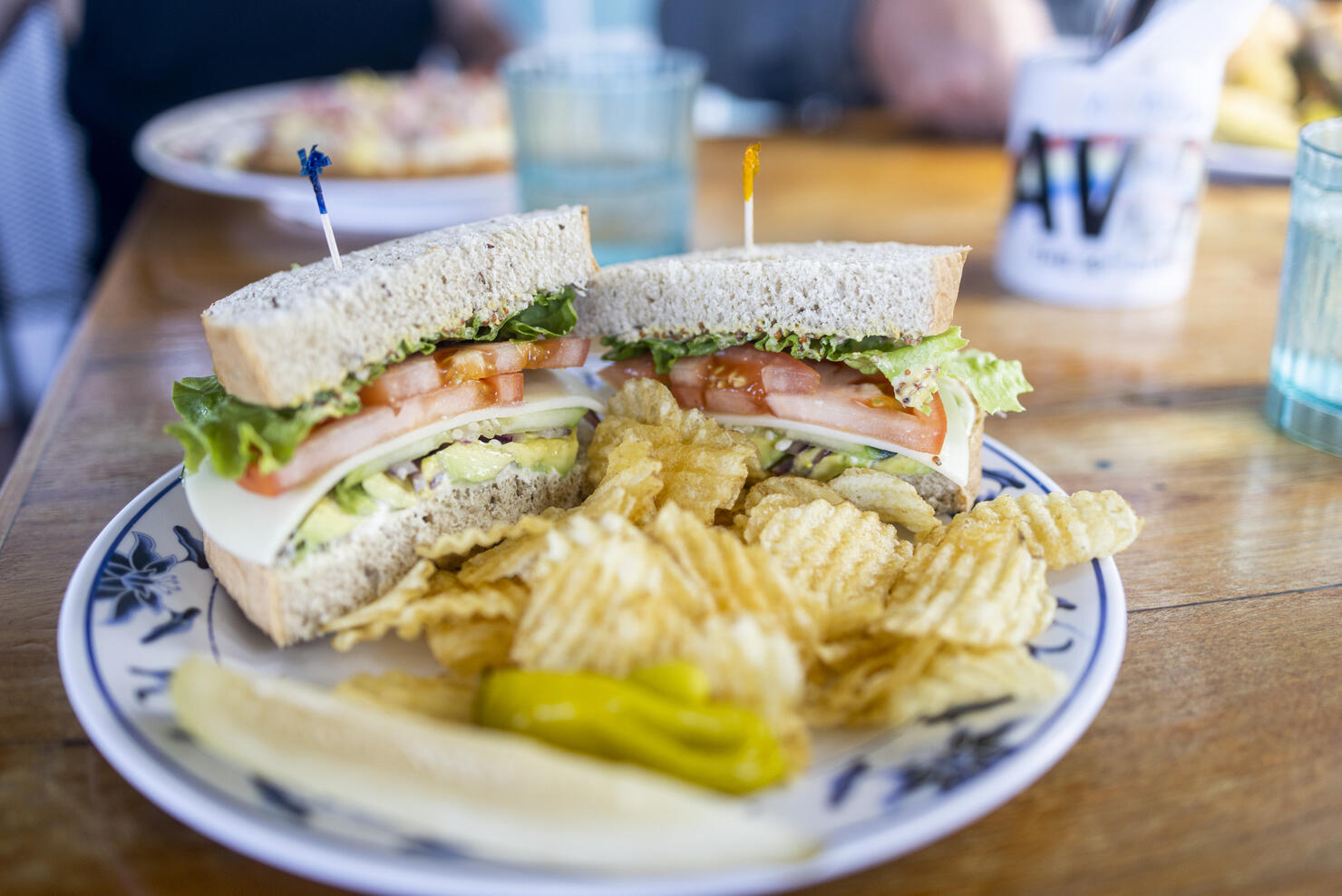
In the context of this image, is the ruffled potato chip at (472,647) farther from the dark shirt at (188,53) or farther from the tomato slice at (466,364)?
the dark shirt at (188,53)

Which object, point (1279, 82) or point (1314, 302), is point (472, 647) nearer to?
point (1314, 302)

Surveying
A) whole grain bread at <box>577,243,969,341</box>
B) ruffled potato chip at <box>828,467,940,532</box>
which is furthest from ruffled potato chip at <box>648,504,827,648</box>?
whole grain bread at <box>577,243,969,341</box>

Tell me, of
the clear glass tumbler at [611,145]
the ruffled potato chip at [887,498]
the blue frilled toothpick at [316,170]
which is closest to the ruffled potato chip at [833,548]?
the ruffled potato chip at [887,498]

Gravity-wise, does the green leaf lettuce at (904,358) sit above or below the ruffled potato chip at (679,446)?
above

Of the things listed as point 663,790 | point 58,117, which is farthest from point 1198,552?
point 58,117

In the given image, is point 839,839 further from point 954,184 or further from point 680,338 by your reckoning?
point 954,184

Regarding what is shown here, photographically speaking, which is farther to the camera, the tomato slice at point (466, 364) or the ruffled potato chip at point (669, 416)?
the ruffled potato chip at point (669, 416)
